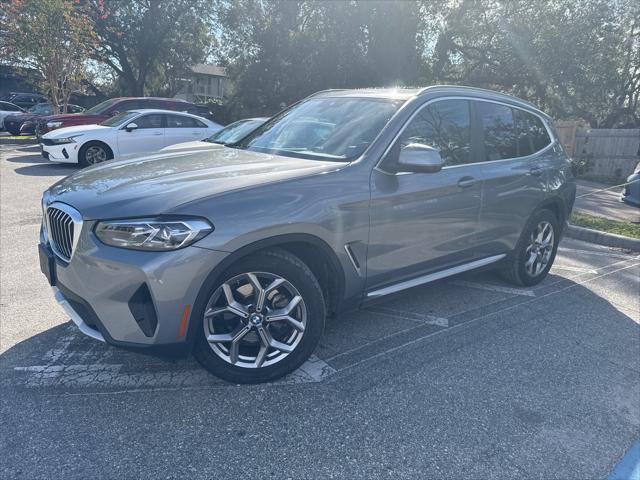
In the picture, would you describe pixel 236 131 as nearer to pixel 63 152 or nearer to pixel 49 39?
pixel 63 152

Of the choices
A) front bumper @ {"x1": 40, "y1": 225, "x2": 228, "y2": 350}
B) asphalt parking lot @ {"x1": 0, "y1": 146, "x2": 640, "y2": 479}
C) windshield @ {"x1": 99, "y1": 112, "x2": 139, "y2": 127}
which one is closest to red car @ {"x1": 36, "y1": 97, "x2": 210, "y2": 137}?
windshield @ {"x1": 99, "y1": 112, "x2": 139, "y2": 127}

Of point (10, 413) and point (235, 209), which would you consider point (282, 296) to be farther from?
point (10, 413)

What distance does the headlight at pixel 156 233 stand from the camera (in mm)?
2566

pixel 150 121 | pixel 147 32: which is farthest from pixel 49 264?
pixel 147 32

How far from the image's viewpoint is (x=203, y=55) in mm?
32281

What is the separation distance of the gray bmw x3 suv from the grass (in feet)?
13.3

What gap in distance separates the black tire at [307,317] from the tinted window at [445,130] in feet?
4.03

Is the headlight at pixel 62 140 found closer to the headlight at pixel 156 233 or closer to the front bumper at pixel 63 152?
the front bumper at pixel 63 152

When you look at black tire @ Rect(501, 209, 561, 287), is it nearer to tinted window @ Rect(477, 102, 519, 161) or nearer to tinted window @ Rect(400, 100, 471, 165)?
tinted window @ Rect(477, 102, 519, 161)

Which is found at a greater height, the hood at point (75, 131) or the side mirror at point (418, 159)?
the side mirror at point (418, 159)

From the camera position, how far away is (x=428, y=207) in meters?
3.63

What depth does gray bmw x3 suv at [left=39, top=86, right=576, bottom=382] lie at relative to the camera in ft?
8.56

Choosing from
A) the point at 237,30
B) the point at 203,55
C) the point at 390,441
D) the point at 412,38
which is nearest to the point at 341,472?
the point at 390,441

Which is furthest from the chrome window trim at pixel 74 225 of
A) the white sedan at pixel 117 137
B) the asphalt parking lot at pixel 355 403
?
the white sedan at pixel 117 137
